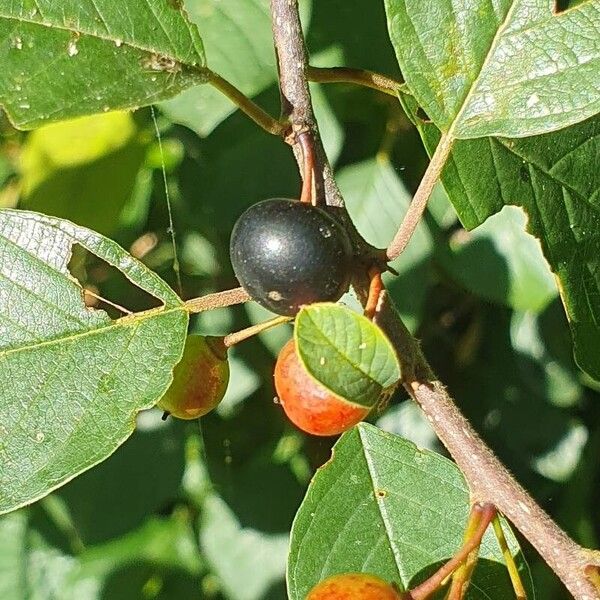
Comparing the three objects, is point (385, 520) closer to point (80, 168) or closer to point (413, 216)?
point (413, 216)

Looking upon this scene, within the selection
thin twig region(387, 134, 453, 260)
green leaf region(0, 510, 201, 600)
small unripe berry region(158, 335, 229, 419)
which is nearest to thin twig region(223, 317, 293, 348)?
small unripe berry region(158, 335, 229, 419)

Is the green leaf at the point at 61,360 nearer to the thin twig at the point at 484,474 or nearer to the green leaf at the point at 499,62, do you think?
the thin twig at the point at 484,474

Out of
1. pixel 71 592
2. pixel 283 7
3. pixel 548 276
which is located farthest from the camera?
pixel 71 592

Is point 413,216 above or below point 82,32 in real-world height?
below

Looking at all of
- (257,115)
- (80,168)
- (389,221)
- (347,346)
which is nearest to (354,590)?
(347,346)

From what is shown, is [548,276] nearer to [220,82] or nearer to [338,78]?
[338,78]

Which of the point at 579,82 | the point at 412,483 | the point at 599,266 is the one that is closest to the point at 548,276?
the point at 599,266
